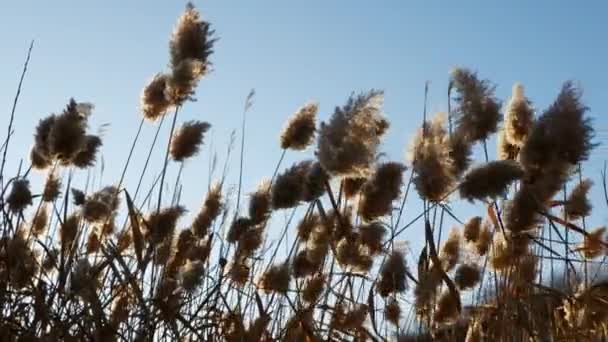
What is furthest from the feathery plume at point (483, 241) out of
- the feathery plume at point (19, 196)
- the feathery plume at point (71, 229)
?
the feathery plume at point (19, 196)

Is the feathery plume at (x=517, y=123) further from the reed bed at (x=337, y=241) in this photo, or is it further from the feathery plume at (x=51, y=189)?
the feathery plume at (x=51, y=189)

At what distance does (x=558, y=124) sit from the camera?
2.62 meters

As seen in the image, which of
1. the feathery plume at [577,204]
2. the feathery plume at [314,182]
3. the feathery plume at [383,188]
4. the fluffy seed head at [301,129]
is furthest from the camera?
the fluffy seed head at [301,129]

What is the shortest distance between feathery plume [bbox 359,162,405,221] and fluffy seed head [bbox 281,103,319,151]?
41 cm

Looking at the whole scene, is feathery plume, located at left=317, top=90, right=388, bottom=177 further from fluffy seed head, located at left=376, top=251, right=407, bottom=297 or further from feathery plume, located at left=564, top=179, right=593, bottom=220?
feathery plume, located at left=564, top=179, right=593, bottom=220

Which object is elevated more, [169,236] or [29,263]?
[169,236]

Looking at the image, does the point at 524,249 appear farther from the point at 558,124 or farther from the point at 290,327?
the point at 290,327

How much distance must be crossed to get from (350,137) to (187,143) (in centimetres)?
86

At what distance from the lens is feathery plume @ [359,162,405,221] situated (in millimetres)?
→ 3092

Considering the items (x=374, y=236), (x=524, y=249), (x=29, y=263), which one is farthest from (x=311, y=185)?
(x=29, y=263)

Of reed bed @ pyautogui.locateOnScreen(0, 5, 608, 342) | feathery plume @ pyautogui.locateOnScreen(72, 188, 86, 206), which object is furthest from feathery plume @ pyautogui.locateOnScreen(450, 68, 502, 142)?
feathery plume @ pyautogui.locateOnScreen(72, 188, 86, 206)

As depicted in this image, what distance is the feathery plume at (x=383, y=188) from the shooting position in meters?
3.09

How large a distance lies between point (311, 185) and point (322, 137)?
307mm

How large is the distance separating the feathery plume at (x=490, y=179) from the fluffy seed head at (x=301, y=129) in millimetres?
889
